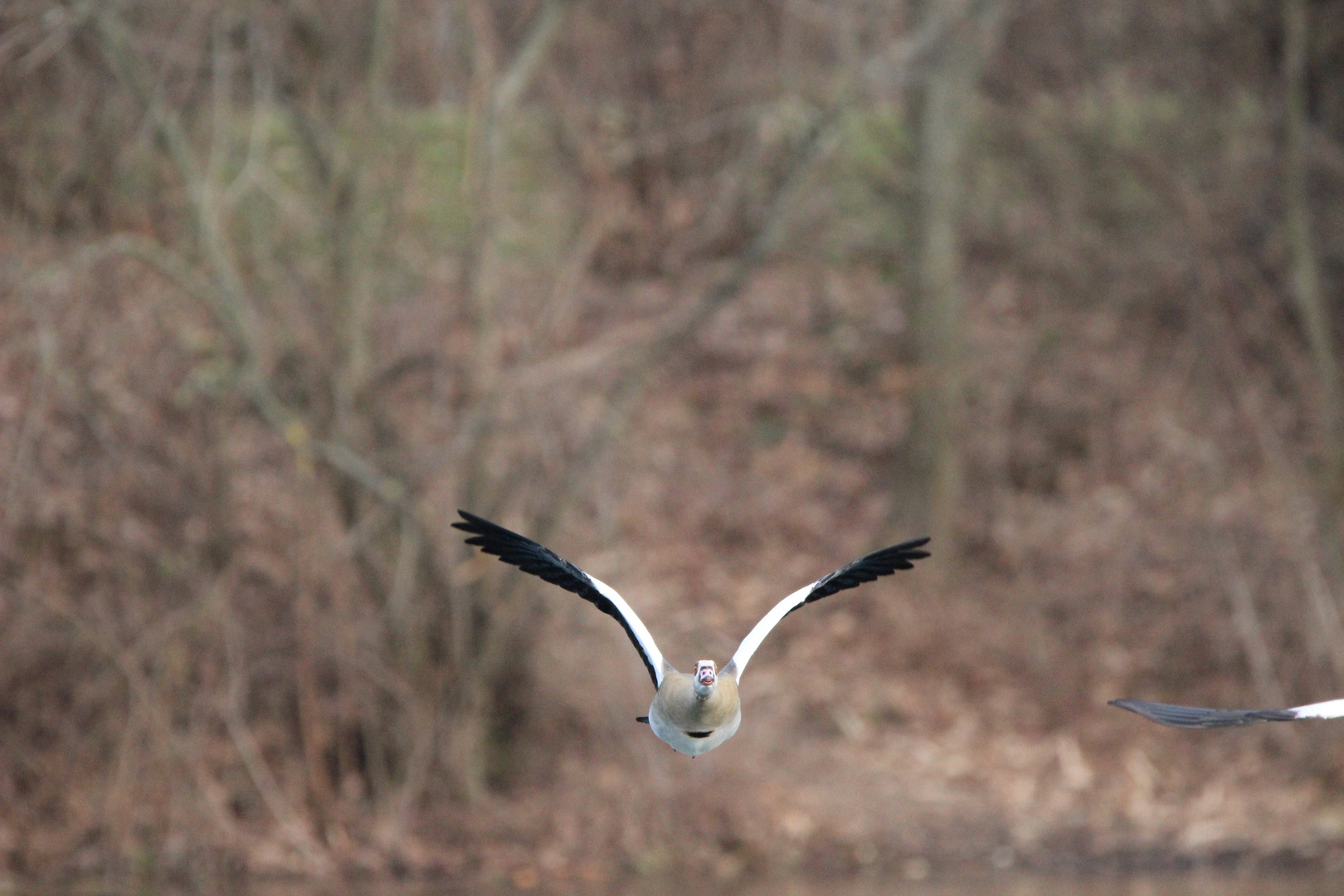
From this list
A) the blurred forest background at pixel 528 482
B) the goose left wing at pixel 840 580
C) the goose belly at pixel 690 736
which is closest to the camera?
the goose belly at pixel 690 736

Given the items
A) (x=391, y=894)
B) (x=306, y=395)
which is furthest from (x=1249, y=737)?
(x=306, y=395)

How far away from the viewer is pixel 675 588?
1895 cm

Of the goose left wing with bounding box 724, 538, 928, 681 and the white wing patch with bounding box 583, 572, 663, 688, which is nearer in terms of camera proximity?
the goose left wing with bounding box 724, 538, 928, 681

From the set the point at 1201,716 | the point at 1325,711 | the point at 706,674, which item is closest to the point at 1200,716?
the point at 1201,716

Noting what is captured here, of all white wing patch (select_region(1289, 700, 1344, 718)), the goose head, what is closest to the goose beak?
the goose head

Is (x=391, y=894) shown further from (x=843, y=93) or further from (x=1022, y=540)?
(x=1022, y=540)

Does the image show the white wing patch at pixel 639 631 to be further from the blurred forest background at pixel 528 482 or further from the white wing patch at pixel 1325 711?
the blurred forest background at pixel 528 482

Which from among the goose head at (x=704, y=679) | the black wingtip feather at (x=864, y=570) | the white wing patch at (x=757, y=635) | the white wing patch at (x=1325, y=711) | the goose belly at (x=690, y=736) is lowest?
the white wing patch at (x=1325, y=711)

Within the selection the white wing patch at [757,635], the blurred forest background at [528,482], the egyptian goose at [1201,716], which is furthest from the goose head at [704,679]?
the blurred forest background at [528,482]

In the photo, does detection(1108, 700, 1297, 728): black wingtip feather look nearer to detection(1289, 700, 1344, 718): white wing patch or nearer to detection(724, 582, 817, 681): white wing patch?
A: detection(1289, 700, 1344, 718): white wing patch

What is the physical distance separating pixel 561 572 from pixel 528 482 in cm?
677

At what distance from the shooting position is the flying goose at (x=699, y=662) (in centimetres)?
719

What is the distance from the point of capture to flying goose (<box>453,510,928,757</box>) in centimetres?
719

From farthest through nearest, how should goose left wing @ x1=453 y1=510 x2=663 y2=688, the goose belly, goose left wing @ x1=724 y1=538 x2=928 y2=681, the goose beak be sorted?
goose left wing @ x1=453 y1=510 x2=663 y2=688 < goose left wing @ x1=724 y1=538 x2=928 y2=681 < the goose belly < the goose beak
